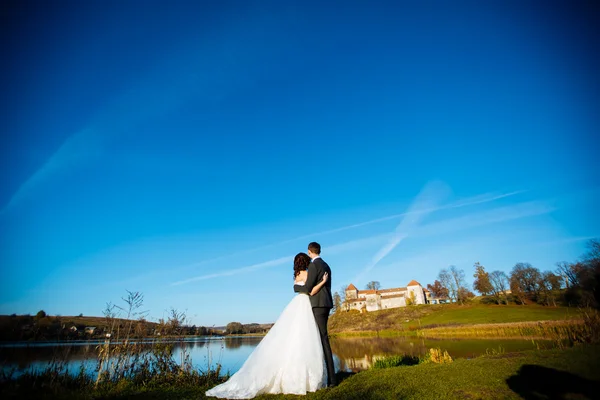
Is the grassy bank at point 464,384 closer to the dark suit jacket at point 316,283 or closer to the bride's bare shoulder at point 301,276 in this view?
the dark suit jacket at point 316,283

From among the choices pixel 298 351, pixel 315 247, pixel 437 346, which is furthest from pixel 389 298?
pixel 298 351

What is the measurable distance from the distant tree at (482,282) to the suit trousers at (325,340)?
255ft

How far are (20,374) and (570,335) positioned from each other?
1378cm

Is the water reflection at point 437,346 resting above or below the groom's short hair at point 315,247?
below

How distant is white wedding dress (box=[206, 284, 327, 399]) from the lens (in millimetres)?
4594

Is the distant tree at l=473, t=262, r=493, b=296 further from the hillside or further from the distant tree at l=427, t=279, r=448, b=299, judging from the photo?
the hillside

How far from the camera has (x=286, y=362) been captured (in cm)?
484

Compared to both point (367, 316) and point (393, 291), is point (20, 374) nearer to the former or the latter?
point (367, 316)

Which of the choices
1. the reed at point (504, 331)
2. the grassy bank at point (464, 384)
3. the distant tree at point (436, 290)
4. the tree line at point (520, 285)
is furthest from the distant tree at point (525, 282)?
the grassy bank at point (464, 384)

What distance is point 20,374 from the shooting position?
16.4ft

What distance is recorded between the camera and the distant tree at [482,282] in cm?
6714

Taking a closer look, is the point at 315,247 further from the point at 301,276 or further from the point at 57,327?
the point at 57,327

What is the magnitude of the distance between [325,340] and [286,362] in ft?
2.59

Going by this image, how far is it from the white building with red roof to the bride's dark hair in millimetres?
87338
